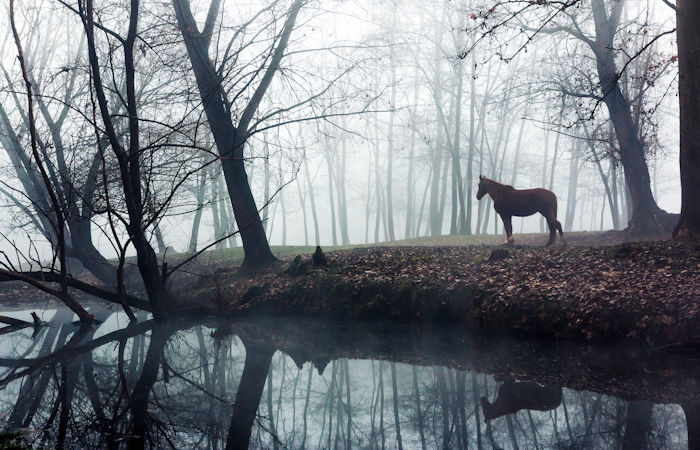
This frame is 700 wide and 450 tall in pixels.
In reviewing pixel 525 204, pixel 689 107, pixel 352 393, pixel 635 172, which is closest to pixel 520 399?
pixel 352 393

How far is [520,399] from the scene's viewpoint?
516 centimetres

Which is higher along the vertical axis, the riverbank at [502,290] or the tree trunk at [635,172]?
the tree trunk at [635,172]

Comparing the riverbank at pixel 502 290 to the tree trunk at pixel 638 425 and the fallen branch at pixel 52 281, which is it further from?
the tree trunk at pixel 638 425

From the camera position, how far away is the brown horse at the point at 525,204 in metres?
14.1

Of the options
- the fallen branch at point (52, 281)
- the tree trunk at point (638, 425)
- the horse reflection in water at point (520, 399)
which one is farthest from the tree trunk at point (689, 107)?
the fallen branch at point (52, 281)

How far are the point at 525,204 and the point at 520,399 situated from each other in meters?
9.96

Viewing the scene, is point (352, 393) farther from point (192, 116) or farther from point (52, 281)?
point (192, 116)

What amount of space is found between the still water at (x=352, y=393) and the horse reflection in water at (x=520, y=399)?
0.06 feet

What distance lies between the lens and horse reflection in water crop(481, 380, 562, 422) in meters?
4.83

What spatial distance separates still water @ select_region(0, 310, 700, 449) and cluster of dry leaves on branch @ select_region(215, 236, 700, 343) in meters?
0.58

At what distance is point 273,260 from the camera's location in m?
14.6

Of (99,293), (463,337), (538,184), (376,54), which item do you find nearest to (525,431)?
(463,337)

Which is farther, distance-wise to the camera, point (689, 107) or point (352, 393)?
point (689, 107)

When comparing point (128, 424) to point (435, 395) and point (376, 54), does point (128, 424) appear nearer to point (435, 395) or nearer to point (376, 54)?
point (435, 395)
